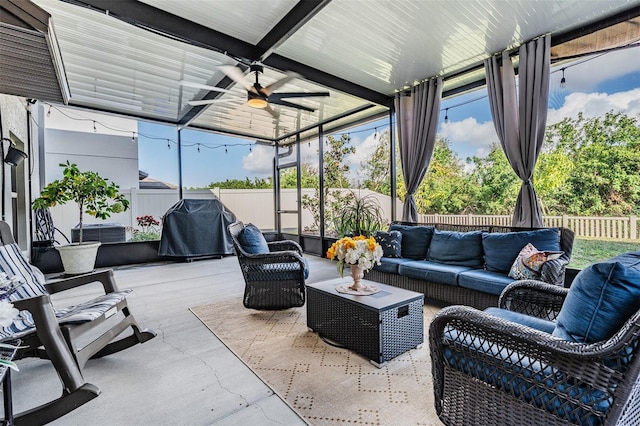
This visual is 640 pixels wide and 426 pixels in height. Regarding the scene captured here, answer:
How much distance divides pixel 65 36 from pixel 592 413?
5438 millimetres

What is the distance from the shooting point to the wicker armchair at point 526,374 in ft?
3.40

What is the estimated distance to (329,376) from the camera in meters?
2.06

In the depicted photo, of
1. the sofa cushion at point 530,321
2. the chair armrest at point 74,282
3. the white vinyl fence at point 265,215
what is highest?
the white vinyl fence at point 265,215

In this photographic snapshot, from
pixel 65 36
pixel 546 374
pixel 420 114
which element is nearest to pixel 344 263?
pixel 546 374

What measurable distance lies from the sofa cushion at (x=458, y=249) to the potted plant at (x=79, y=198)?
4968mm

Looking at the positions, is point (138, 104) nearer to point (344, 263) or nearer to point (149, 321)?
point (149, 321)

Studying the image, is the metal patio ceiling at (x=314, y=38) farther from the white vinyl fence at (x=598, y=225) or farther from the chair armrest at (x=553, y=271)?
the chair armrest at (x=553, y=271)

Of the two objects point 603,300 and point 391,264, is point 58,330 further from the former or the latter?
point 391,264

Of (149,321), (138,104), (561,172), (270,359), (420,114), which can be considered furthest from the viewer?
(138,104)

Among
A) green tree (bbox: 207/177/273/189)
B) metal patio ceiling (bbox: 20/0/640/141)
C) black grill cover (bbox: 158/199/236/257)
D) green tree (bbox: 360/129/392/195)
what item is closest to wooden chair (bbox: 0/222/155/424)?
metal patio ceiling (bbox: 20/0/640/141)

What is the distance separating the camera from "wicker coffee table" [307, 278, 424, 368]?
2.17 meters

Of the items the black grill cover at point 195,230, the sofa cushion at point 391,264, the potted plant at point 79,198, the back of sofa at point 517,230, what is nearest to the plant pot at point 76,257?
the potted plant at point 79,198

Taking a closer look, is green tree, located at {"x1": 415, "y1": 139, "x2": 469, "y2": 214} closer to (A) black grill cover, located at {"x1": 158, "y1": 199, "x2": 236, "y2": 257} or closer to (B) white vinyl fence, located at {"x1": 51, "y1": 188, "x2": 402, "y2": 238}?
(B) white vinyl fence, located at {"x1": 51, "y1": 188, "x2": 402, "y2": 238}

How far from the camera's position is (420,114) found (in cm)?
466
